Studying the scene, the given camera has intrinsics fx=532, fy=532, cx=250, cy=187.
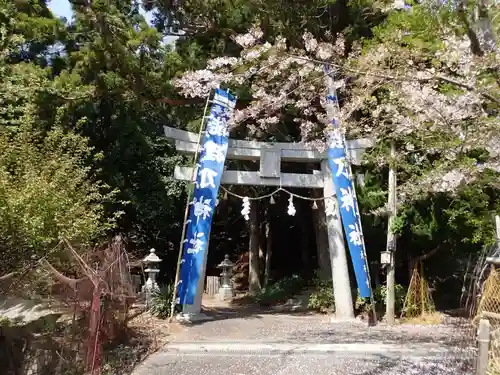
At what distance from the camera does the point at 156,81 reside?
11.3 meters

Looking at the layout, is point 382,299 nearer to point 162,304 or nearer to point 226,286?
point 162,304

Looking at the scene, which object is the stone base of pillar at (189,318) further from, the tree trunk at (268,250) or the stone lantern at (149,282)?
the tree trunk at (268,250)

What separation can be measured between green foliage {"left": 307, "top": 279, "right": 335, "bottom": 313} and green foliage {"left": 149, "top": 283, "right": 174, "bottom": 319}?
422 cm

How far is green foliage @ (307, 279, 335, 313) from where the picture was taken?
13.1 meters

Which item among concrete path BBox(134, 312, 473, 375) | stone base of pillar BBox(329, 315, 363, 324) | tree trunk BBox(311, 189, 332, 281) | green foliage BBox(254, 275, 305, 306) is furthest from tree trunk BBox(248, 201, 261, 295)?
concrete path BBox(134, 312, 473, 375)

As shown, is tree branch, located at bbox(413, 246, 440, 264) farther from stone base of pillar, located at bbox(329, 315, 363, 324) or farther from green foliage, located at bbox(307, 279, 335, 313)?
stone base of pillar, located at bbox(329, 315, 363, 324)

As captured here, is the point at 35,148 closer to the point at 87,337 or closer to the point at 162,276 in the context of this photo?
the point at 87,337

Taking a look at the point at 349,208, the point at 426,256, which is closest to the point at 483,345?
the point at 349,208

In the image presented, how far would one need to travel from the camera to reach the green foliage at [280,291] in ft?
52.0

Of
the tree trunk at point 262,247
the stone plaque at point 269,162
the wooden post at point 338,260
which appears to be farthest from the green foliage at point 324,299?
the tree trunk at point 262,247

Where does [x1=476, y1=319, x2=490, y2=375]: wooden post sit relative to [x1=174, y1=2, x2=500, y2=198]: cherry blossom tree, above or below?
below

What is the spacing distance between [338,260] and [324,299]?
206 cm

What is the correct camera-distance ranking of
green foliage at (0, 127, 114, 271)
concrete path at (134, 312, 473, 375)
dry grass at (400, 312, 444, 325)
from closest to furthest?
concrete path at (134, 312, 473, 375) → green foliage at (0, 127, 114, 271) → dry grass at (400, 312, 444, 325)

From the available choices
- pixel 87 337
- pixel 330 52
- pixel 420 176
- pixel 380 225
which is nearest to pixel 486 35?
pixel 330 52
